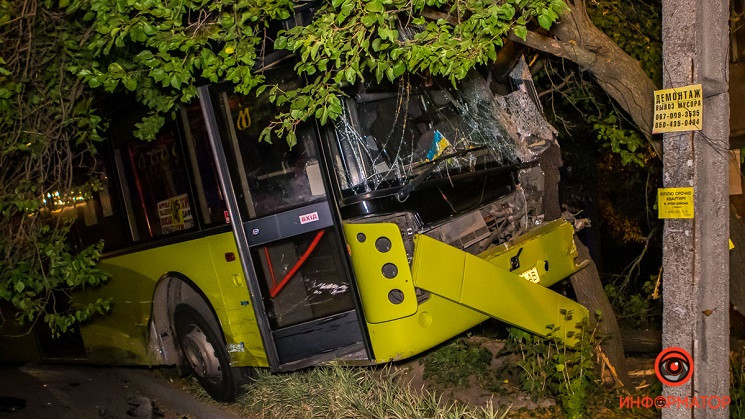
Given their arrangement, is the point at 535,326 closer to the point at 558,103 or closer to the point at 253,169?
the point at 253,169

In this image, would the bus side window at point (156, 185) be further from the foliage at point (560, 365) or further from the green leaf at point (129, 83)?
the foliage at point (560, 365)

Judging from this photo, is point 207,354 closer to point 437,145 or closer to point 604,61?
point 437,145

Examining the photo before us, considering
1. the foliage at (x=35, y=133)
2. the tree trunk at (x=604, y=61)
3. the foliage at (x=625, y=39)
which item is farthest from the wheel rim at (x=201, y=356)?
the tree trunk at (x=604, y=61)

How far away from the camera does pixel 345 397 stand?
281 inches

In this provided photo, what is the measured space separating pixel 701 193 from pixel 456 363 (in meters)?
3.72

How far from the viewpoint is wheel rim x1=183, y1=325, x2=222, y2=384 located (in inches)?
317

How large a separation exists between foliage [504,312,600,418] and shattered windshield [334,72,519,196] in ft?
5.60

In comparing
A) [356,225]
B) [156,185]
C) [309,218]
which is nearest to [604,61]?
[356,225]

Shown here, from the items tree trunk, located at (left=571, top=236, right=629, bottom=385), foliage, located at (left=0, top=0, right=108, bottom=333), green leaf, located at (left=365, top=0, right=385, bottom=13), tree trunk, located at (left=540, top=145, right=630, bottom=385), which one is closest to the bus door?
foliage, located at (left=0, top=0, right=108, bottom=333)

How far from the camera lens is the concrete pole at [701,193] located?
4590 millimetres

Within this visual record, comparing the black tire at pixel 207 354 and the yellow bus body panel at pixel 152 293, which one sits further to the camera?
the black tire at pixel 207 354

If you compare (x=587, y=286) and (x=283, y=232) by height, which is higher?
(x=283, y=232)

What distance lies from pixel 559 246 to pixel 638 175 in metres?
3.61

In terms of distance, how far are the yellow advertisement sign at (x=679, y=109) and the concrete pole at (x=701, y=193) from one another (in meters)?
0.05
